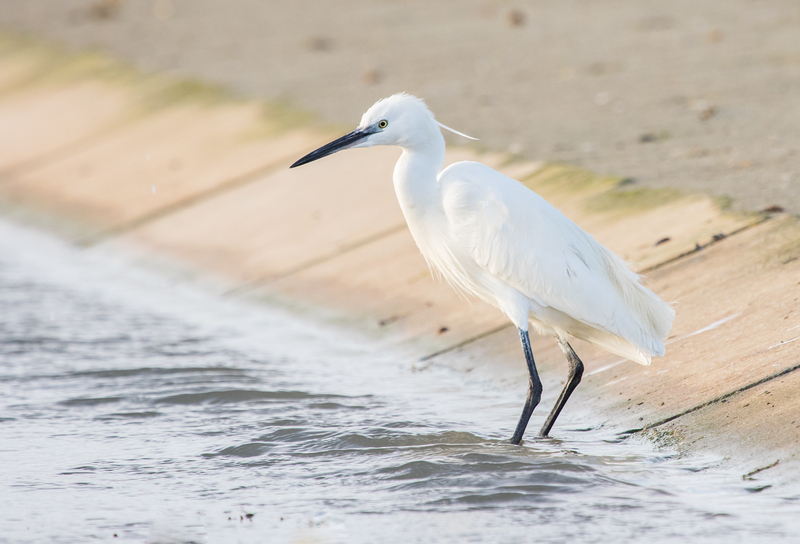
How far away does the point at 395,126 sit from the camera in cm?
549

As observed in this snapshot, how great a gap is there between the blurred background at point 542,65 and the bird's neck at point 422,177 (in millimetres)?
2612

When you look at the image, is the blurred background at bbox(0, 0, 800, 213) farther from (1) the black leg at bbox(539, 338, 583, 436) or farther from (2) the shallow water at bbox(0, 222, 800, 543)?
(2) the shallow water at bbox(0, 222, 800, 543)

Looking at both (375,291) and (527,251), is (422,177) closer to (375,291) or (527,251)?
(527,251)

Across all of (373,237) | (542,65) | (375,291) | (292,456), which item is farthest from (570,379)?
(542,65)

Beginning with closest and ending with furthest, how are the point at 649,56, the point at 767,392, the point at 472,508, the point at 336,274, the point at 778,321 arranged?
the point at 472,508, the point at 767,392, the point at 778,321, the point at 336,274, the point at 649,56

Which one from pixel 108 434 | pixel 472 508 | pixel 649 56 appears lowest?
pixel 472 508

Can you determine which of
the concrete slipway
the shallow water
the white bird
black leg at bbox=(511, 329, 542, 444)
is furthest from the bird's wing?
the shallow water

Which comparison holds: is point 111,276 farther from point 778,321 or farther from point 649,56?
point 649,56

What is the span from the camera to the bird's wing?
5.48 metres

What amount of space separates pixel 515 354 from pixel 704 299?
1147 mm

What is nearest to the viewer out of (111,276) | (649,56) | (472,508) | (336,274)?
(472,508)

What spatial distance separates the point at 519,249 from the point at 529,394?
75cm

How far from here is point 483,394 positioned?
6.16 meters

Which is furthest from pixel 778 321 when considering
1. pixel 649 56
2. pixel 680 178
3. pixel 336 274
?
pixel 649 56
